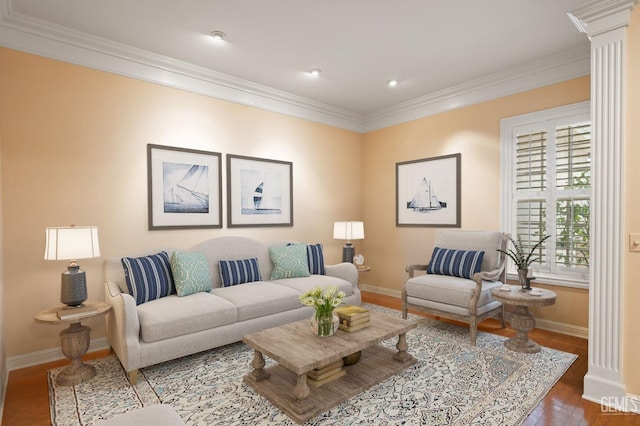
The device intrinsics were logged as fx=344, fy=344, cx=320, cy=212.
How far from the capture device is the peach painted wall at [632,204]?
7.59 feet

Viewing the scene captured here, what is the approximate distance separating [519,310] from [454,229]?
1434 mm

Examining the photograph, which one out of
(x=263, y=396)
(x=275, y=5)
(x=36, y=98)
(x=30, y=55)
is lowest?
(x=263, y=396)

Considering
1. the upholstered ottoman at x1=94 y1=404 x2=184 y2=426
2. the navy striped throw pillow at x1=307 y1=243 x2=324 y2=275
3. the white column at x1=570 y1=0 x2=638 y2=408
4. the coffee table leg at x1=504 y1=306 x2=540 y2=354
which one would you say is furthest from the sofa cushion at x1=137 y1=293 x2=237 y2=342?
the white column at x1=570 y1=0 x2=638 y2=408

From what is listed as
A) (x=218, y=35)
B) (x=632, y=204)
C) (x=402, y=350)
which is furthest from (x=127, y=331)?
(x=632, y=204)

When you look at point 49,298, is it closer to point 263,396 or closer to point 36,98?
point 36,98

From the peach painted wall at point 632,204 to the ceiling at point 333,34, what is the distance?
765 mm

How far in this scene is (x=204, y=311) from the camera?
3.05 metres

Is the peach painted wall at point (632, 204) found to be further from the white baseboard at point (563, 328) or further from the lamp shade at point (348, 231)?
the lamp shade at point (348, 231)

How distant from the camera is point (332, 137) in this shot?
217 inches

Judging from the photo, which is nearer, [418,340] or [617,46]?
[617,46]

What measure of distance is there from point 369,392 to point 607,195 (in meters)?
2.17

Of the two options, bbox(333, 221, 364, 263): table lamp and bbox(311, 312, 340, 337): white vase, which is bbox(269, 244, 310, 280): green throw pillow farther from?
bbox(311, 312, 340, 337): white vase

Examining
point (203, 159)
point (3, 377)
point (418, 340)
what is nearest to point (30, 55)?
point (203, 159)

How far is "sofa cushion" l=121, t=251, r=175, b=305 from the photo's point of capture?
3.12 metres
